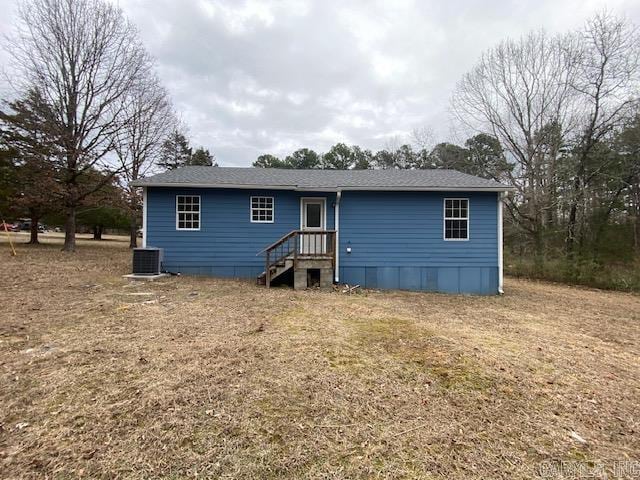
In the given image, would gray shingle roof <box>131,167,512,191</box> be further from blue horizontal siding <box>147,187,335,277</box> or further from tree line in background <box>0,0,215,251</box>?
tree line in background <box>0,0,215,251</box>

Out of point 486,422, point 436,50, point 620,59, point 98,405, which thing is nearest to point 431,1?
point 436,50

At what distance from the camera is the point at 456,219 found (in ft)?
32.0

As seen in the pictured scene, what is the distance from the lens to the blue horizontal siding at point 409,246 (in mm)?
9711

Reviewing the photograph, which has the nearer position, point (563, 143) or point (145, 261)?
point (145, 261)

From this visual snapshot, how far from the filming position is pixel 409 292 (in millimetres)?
9195

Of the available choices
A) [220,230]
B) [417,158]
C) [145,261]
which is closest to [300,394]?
[220,230]

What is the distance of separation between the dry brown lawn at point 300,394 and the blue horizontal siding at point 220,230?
3912 mm

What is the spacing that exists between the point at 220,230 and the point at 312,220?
2867 mm

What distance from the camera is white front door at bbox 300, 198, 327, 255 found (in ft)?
32.1

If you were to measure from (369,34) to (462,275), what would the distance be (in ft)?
31.7

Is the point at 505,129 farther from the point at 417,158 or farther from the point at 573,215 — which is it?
the point at 417,158

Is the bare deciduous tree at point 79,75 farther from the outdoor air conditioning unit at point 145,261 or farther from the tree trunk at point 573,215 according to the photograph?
the tree trunk at point 573,215

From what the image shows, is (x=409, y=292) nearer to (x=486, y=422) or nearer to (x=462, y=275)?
(x=462, y=275)

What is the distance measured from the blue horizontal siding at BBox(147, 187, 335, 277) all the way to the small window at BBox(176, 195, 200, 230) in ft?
0.40
